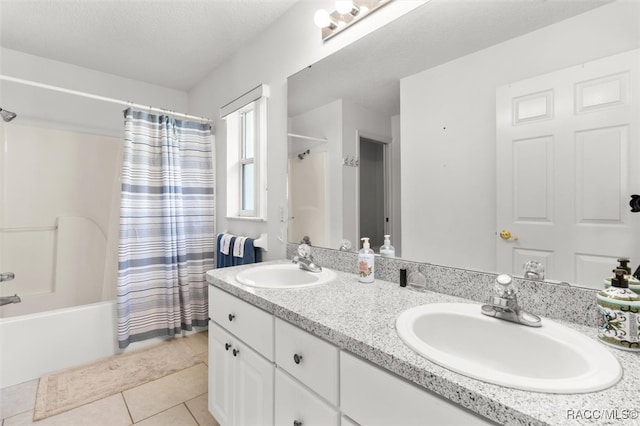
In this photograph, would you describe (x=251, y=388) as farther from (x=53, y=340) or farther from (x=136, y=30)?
(x=136, y=30)

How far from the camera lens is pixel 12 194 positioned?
2355 millimetres

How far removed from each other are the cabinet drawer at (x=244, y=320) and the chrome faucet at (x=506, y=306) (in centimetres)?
72

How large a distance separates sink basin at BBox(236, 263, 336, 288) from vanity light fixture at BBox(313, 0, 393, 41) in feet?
4.13

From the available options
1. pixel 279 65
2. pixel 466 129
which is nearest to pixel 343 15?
pixel 279 65

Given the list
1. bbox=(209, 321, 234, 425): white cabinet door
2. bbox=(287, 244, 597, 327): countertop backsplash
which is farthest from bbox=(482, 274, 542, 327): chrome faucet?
bbox=(209, 321, 234, 425): white cabinet door

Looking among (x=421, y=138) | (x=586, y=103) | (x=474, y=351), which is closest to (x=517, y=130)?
(x=586, y=103)

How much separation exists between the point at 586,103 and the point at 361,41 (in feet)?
3.18

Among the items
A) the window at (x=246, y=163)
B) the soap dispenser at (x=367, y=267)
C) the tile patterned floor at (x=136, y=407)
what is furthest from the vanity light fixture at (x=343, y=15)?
the tile patterned floor at (x=136, y=407)

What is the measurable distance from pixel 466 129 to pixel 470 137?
Answer: 0.04 meters

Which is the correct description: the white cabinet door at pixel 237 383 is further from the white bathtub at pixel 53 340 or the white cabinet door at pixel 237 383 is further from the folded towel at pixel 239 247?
the white bathtub at pixel 53 340

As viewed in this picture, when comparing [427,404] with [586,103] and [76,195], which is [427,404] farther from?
[76,195]

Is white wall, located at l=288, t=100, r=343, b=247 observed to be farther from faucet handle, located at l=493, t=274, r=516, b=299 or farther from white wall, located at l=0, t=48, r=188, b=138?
white wall, located at l=0, t=48, r=188, b=138

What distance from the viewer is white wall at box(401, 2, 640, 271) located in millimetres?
843

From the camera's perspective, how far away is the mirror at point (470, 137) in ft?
2.73
